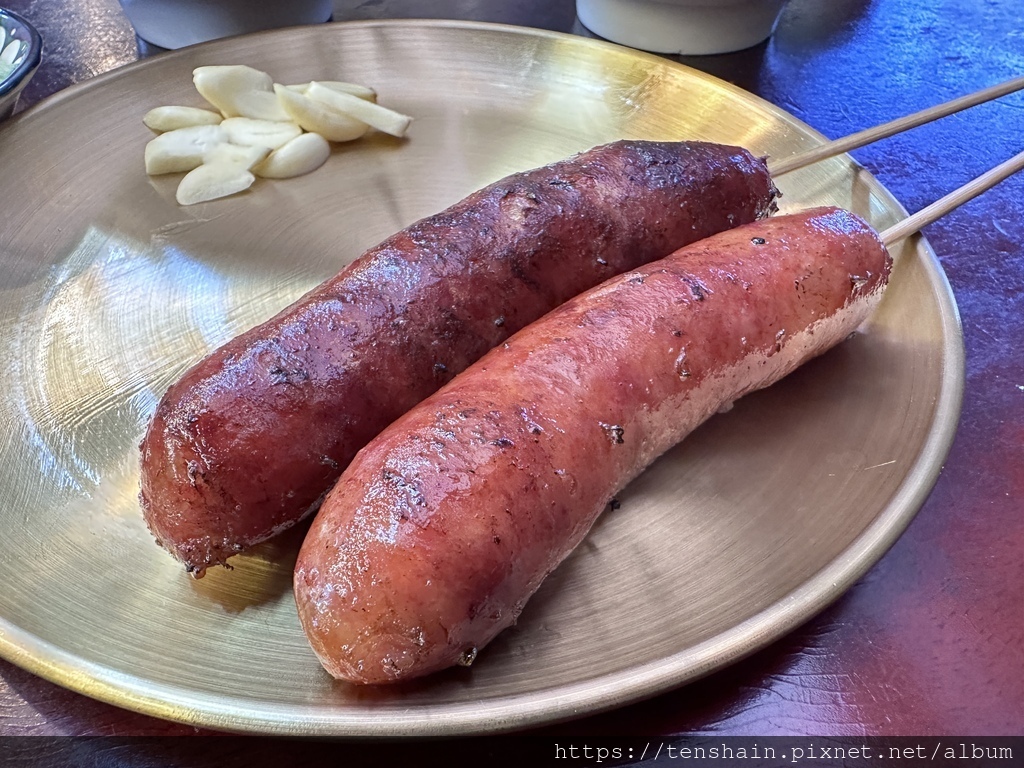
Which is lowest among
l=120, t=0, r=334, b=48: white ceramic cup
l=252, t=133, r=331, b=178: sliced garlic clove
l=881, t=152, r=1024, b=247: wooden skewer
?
l=881, t=152, r=1024, b=247: wooden skewer

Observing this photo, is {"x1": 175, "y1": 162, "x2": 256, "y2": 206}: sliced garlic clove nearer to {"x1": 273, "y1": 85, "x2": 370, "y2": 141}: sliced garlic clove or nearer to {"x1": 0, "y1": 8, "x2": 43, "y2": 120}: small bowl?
{"x1": 273, "y1": 85, "x2": 370, "y2": 141}: sliced garlic clove

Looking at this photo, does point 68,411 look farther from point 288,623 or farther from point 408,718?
point 408,718

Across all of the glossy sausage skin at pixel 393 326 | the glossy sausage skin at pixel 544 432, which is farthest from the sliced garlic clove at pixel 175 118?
the glossy sausage skin at pixel 544 432

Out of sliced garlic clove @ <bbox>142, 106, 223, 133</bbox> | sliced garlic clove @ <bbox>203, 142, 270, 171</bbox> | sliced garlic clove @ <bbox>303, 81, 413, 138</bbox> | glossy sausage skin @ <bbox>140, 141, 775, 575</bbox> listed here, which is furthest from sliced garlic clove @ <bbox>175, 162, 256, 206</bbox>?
glossy sausage skin @ <bbox>140, 141, 775, 575</bbox>

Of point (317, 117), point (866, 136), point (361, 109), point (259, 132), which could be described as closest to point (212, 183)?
point (259, 132)

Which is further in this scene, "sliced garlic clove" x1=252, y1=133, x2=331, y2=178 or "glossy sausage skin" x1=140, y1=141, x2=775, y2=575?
"sliced garlic clove" x1=252, y1=133, x2=331, y2=178

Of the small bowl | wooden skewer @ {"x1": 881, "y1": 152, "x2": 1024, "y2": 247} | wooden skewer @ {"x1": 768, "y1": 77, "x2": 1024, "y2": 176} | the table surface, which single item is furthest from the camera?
the small bowl
